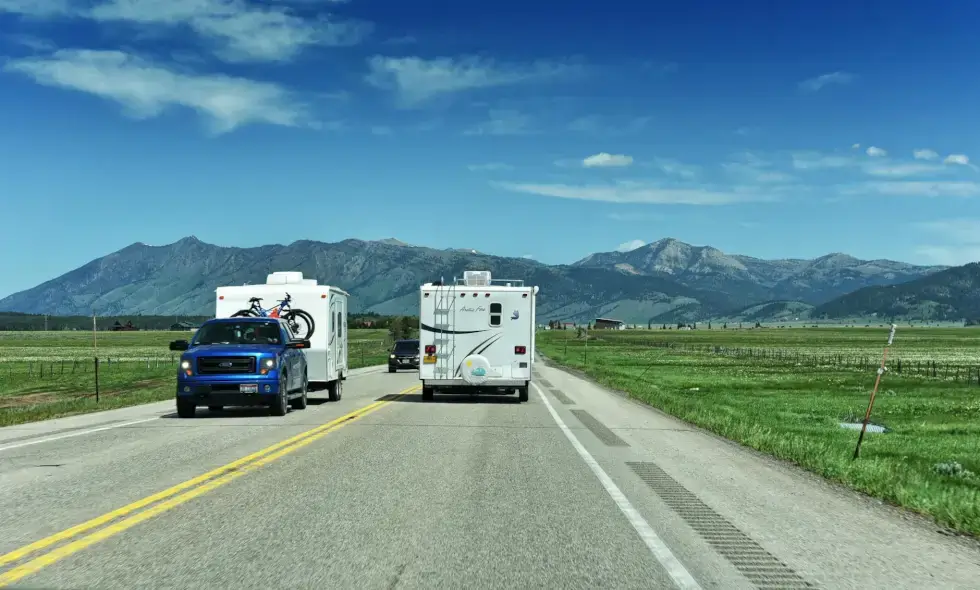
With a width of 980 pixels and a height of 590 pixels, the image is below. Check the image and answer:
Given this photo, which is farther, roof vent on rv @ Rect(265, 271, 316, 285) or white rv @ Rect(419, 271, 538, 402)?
roof vent on rv @ Rect(265, 271, 316, 285)

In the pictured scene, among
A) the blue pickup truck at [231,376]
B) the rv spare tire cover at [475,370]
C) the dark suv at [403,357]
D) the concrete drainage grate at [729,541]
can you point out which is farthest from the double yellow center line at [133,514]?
the dark suv at [403,357]

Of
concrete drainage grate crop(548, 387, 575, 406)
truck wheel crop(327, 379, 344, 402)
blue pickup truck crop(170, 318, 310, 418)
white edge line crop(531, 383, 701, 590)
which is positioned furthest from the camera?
concrete drainage grate crop(548, 387, 575, 406)

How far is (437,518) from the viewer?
8422 millimetres

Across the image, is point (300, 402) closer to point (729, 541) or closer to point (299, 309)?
point (299, 309)

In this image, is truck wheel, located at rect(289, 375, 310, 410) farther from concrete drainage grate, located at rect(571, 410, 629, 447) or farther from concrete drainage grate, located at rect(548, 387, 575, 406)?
concrete drainage grate, located at rect(548, 387, 575, 406)

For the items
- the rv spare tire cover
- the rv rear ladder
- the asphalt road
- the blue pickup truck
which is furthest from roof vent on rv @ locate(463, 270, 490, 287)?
the asphalt road

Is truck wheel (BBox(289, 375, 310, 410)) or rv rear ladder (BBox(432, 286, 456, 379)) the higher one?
rv rear ladder (BBox(432, 286, 456, 379))

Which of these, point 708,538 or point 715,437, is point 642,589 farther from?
point 715,437

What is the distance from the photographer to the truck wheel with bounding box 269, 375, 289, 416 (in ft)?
63.0

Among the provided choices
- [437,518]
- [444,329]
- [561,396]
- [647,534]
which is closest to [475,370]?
[444,329]

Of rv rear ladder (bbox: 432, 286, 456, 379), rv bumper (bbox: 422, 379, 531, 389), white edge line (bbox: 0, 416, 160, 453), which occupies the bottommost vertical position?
white edge line (bbox: 0, 416, 160, 453)

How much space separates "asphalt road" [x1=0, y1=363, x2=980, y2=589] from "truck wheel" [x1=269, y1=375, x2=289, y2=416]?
347 cm

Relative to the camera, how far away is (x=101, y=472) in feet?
36.8

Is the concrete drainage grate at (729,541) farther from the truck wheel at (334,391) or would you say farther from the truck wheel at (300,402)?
the truck wheel at (334,391)
